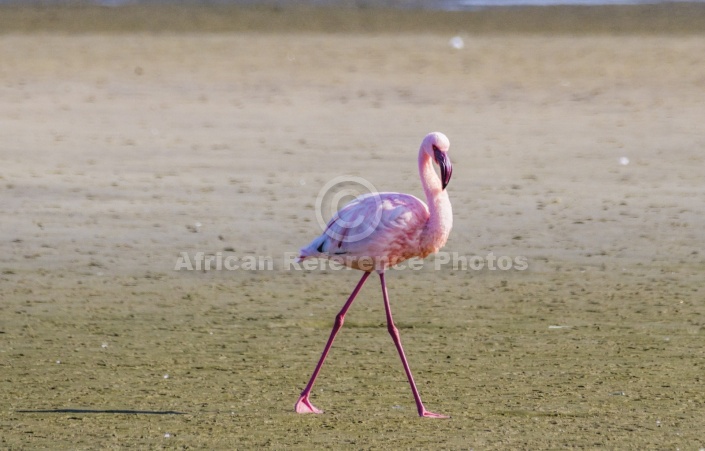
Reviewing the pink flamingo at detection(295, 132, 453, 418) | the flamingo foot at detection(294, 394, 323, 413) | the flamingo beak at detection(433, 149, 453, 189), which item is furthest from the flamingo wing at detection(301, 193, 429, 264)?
the flamingo foot at detection(294, 394, 323, 413)

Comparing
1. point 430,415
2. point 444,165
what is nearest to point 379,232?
point 444,165

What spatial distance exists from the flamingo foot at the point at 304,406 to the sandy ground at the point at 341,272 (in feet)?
0.26

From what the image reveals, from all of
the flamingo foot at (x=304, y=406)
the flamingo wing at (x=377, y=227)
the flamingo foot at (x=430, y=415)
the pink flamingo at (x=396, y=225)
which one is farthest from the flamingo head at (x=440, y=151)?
the flamingo foot at (x=304, y=406)

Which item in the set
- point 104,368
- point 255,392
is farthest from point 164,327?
point 255,392

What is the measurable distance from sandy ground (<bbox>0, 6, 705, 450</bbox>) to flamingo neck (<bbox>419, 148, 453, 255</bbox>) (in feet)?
2.70

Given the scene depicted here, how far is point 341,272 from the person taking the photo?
937 cm

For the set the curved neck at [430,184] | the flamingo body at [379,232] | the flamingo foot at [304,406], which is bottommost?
the flamingo foot at [304,406]

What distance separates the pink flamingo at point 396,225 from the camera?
620 centimetres

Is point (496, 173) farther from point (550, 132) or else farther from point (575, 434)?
point (575, 434)

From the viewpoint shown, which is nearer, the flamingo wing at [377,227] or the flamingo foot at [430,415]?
the flamingo foot at [430,415]

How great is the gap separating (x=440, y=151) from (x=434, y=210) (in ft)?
0.95

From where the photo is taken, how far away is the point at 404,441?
575 centimetres

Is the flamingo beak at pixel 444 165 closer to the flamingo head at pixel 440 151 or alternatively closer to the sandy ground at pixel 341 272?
the flamingo head at pixel 440 151

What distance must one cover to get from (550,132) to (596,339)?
680 cm
